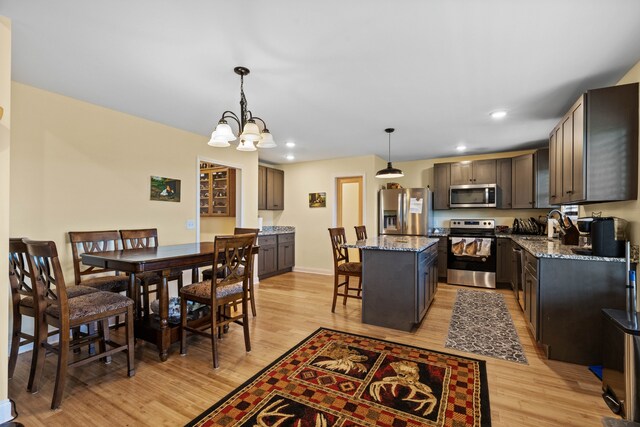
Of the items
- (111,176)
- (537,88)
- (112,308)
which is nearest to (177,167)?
(111,176)

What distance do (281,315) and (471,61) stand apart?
3242mm

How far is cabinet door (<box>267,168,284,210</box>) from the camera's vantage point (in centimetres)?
625

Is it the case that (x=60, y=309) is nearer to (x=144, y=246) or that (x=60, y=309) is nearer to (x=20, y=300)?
(x=20, y=300)

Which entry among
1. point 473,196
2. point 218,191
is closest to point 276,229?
point 218,191

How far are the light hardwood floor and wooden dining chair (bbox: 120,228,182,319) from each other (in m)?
0.43

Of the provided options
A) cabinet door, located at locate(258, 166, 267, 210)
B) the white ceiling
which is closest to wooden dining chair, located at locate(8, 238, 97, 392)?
the white ceiling

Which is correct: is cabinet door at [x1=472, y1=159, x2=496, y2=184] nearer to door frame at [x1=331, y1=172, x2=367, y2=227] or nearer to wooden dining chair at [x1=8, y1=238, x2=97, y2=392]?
door frame at [x1=331, y1=172, x2=367, y2=227]

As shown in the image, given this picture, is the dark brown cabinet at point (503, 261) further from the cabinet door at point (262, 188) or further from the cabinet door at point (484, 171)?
the cabinet door at point (262, 188)

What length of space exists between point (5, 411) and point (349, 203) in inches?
216

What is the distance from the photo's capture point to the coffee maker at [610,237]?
233cm

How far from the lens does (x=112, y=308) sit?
7.04 feet

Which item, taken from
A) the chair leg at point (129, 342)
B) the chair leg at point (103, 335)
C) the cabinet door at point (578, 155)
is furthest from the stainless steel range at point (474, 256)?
the chair leg at point (103, 335)

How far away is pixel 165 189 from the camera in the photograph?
391cm

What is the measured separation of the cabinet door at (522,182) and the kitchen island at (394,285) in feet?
9.37
